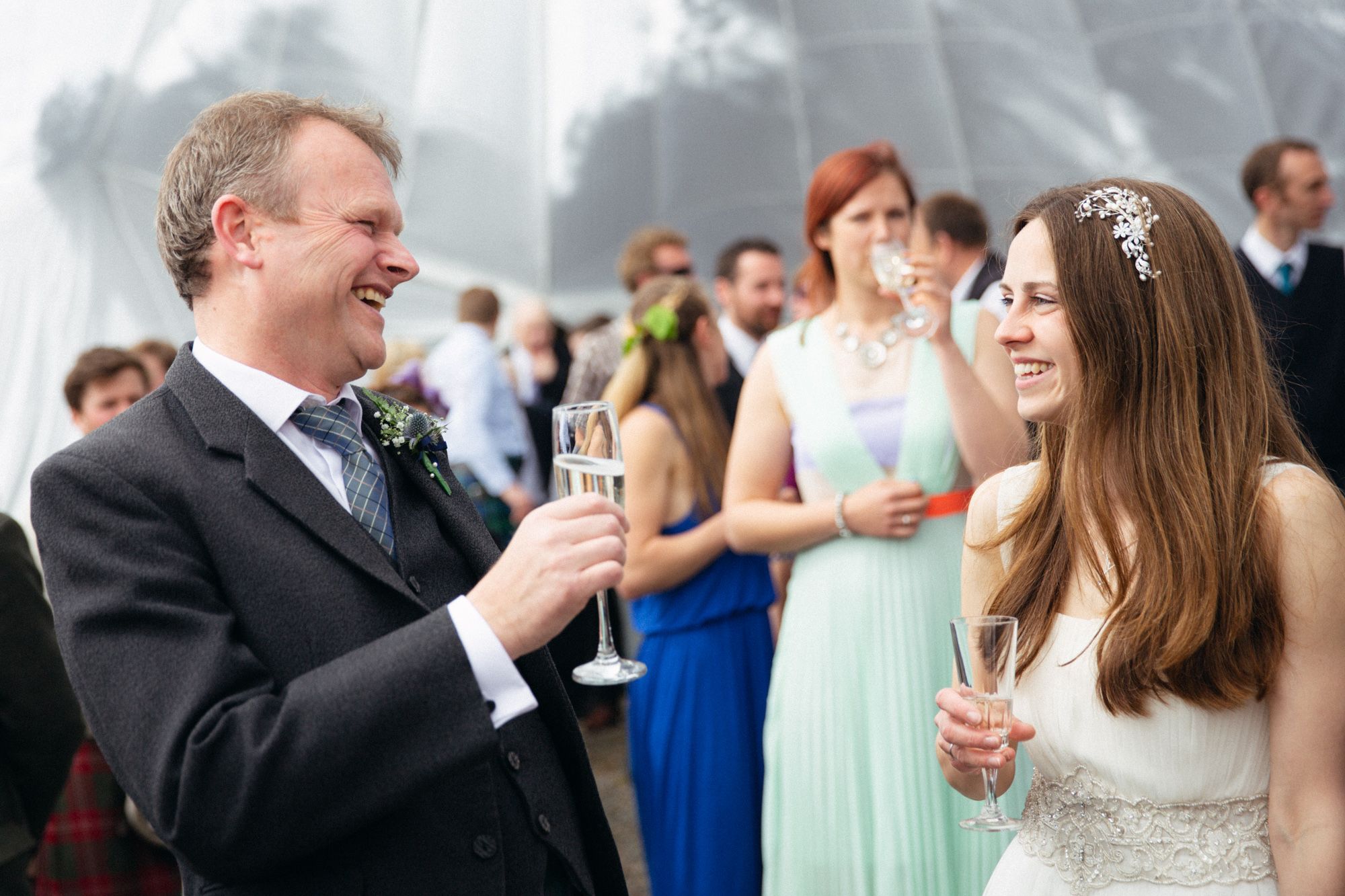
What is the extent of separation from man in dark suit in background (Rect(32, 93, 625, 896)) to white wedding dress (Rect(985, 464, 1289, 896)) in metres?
0.84

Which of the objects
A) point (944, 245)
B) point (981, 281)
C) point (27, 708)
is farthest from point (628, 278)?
point (27, 708)

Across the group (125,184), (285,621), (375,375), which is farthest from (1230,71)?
(285,621)

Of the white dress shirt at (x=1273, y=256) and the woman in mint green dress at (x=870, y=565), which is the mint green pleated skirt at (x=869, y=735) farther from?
the white dress shirt at (x=1273, y=256)

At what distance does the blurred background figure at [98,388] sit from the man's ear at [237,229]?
297 centimetres

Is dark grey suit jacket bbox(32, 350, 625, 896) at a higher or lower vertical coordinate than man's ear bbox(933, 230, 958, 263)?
lower

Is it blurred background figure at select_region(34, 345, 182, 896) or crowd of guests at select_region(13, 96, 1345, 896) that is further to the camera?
blurred background figure at select_region(34, 345, 182, 896)

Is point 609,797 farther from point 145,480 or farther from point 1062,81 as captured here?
point 1062,81

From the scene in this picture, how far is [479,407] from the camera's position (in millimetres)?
7867

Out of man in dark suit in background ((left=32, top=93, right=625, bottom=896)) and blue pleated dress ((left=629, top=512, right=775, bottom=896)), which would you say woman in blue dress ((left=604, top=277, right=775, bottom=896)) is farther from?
man in dark suit in background ((left=32, top=93, right=625, bottom=896))

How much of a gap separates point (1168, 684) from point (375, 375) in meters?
6.25

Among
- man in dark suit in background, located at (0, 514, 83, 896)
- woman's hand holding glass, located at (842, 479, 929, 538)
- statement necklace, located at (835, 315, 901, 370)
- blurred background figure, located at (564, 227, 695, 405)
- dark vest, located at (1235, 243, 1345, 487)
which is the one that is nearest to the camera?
man in dark suit in background, located at (0, 514, 83, 896)

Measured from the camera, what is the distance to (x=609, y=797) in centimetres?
706

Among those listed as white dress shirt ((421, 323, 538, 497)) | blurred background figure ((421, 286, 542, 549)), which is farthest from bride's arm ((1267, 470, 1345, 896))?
white dress shirt ((421, 323, 538, 497))

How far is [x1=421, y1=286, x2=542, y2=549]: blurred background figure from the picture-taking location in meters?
7.71
